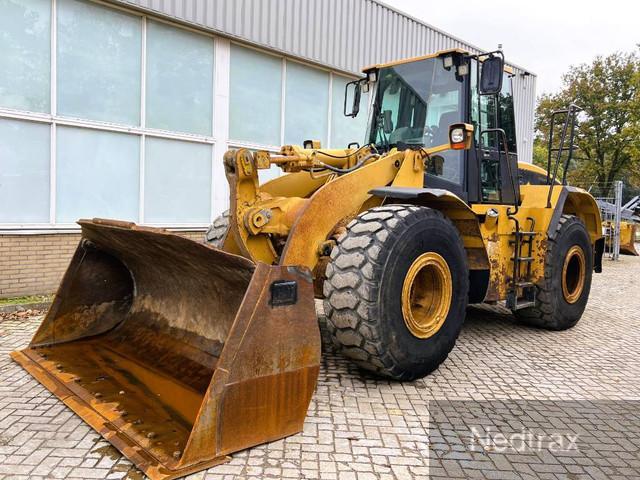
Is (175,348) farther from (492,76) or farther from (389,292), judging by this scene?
(492,76)

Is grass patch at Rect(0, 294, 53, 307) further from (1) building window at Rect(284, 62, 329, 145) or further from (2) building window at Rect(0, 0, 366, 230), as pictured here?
(1) building window at Rect(284, 62, 329, 145)

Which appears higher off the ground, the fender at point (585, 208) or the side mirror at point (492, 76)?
the side mirror at point (492, 76)

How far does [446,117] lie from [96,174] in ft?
16.8

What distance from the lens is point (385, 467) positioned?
298 cm

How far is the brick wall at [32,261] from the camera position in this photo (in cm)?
690

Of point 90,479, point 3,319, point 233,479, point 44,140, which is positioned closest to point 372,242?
point 233,479

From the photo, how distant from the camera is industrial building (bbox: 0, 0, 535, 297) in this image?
23.1 ft

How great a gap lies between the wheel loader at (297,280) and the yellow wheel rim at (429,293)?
0.04 feet

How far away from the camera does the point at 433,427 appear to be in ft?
11.6

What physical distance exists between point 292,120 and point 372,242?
22.8ft

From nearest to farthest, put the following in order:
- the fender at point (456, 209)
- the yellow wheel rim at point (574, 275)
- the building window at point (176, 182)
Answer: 1. the fender at point (456, 209)
2. the yellow wheel rim at point (574, 275)
3. the building window at point (176, 182)

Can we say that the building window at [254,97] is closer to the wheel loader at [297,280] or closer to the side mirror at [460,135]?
the wheel loader at [297,280]

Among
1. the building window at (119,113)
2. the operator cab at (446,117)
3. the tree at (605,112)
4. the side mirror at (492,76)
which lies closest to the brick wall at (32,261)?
the building window at (119,113)

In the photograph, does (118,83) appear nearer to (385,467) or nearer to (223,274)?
(223,274)
